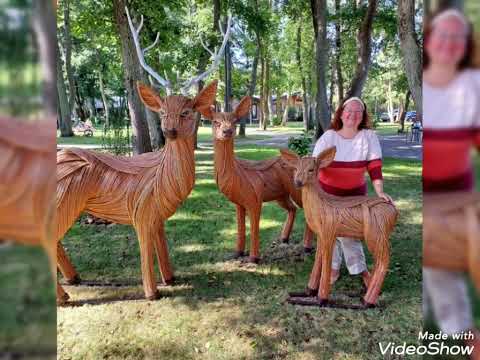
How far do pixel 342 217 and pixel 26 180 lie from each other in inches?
107

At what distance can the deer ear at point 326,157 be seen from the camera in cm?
313

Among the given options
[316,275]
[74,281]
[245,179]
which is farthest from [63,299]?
[316,275]

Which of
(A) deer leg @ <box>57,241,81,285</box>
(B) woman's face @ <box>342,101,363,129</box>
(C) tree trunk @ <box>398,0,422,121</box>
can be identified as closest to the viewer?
(B) woman's face @ <box>342,101,363,129</box>

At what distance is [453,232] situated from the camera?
98cm

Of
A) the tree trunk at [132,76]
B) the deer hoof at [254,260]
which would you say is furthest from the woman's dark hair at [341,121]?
the tree trunk at [132,76]

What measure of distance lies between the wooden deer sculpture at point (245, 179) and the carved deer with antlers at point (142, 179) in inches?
18.5

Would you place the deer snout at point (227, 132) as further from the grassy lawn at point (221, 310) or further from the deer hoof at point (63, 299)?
the deer hoof at point (63, 299)

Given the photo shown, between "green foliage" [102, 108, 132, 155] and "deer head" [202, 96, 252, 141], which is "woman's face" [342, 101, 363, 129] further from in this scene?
"green foliage" [102, 108, 132, 155]

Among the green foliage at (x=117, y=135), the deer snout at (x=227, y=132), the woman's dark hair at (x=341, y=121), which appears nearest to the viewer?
the woman's dark hair at (x=341, y=121)

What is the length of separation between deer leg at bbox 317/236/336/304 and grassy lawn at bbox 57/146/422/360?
16 cm

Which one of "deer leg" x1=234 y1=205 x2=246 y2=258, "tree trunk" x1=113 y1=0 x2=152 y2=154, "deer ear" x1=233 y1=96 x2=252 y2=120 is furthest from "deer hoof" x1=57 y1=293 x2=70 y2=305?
"tree trunk" x1=113 y1=0 x2=152 y2=154

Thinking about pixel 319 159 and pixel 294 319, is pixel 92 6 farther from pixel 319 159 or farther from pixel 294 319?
pixel 294 319

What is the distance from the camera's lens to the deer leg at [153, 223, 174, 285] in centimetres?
372

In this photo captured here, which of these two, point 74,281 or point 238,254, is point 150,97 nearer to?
point 74,281
